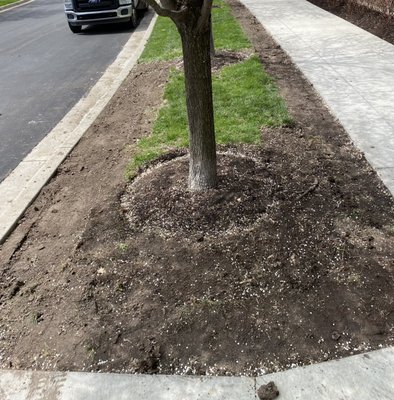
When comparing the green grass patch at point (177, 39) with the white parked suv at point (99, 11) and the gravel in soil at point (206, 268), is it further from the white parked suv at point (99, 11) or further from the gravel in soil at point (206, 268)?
the gravel in soil at point (206, 268)

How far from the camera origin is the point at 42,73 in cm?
952

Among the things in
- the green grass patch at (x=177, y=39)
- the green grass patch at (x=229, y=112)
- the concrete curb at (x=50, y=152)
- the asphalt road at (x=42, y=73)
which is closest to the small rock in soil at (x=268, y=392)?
the concrete curb at (x=50, y=152)

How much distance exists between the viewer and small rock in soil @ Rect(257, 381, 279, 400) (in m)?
2.26

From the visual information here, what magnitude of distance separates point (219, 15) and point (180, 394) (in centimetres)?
1246

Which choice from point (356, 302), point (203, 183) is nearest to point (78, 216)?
point (203, 183)

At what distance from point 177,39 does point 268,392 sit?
31.5 feet

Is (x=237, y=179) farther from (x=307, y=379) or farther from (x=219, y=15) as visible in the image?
(x=219, y=15)

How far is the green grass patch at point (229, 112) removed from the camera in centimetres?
504

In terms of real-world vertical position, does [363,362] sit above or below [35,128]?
above

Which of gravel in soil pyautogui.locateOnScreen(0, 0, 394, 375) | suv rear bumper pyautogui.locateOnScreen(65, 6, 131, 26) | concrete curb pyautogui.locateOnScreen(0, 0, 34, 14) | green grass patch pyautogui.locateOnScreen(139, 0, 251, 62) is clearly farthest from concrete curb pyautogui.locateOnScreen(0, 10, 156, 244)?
concrete curb pyautogui.locateOnScreen(0, 0, 34, 14)

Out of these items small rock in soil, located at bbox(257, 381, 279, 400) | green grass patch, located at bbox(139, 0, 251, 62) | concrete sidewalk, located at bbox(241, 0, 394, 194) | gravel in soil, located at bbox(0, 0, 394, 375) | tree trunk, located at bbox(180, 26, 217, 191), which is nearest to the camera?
small rock in soil, located at bbox(257, 381, 279, 400)

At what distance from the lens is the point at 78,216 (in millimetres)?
3975

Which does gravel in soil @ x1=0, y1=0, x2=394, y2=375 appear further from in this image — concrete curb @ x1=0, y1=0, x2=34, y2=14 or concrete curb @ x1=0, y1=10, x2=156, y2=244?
concrete curb @ x1=0, y1=0, x2=34, y2=14

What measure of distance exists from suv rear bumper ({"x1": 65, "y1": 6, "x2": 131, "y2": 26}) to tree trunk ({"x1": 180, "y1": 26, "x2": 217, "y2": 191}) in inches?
413
